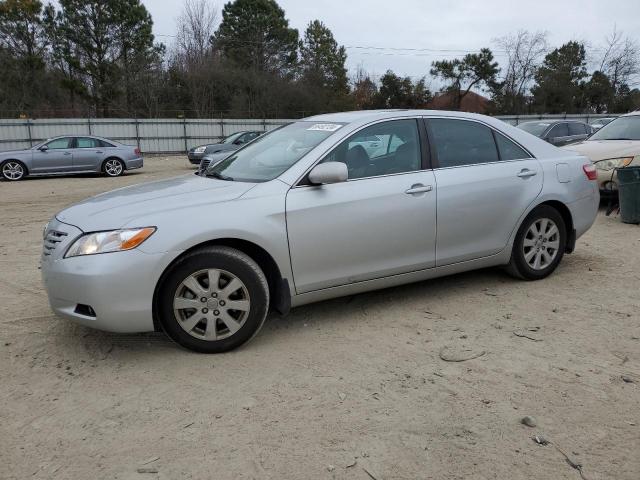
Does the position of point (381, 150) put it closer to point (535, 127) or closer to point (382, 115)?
point (382, 115)

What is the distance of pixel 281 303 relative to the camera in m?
3.79

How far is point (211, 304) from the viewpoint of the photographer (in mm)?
3504

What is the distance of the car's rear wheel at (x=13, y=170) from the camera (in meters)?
16.1

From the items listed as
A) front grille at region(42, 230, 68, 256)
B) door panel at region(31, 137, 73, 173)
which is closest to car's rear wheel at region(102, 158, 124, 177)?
door panel at region(31, 137, 73, 173)

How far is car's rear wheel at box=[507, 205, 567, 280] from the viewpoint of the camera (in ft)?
16.1

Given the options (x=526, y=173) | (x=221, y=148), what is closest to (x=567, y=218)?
(x=526, y=173)

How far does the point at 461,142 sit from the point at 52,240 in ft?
10.7

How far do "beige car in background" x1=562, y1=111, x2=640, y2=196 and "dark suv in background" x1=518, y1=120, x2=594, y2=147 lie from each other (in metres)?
4.78

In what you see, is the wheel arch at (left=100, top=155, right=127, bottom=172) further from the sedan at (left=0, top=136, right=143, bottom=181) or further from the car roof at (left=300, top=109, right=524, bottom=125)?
the car roof at (left=300, top=109, right=524, bottom=125)

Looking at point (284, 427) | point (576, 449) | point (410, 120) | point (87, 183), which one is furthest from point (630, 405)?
point (87, 183)

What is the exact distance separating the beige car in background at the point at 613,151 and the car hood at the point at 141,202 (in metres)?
6.30

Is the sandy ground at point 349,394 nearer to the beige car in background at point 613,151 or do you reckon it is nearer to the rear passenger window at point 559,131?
the beige car in background at point 613,151

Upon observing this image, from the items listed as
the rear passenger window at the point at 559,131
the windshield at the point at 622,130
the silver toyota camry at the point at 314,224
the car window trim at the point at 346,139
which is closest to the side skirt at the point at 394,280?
the silver toyota camry at the point at 314,224

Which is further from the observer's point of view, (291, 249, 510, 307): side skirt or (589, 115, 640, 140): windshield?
(589, 115, 640, 140): windshield
